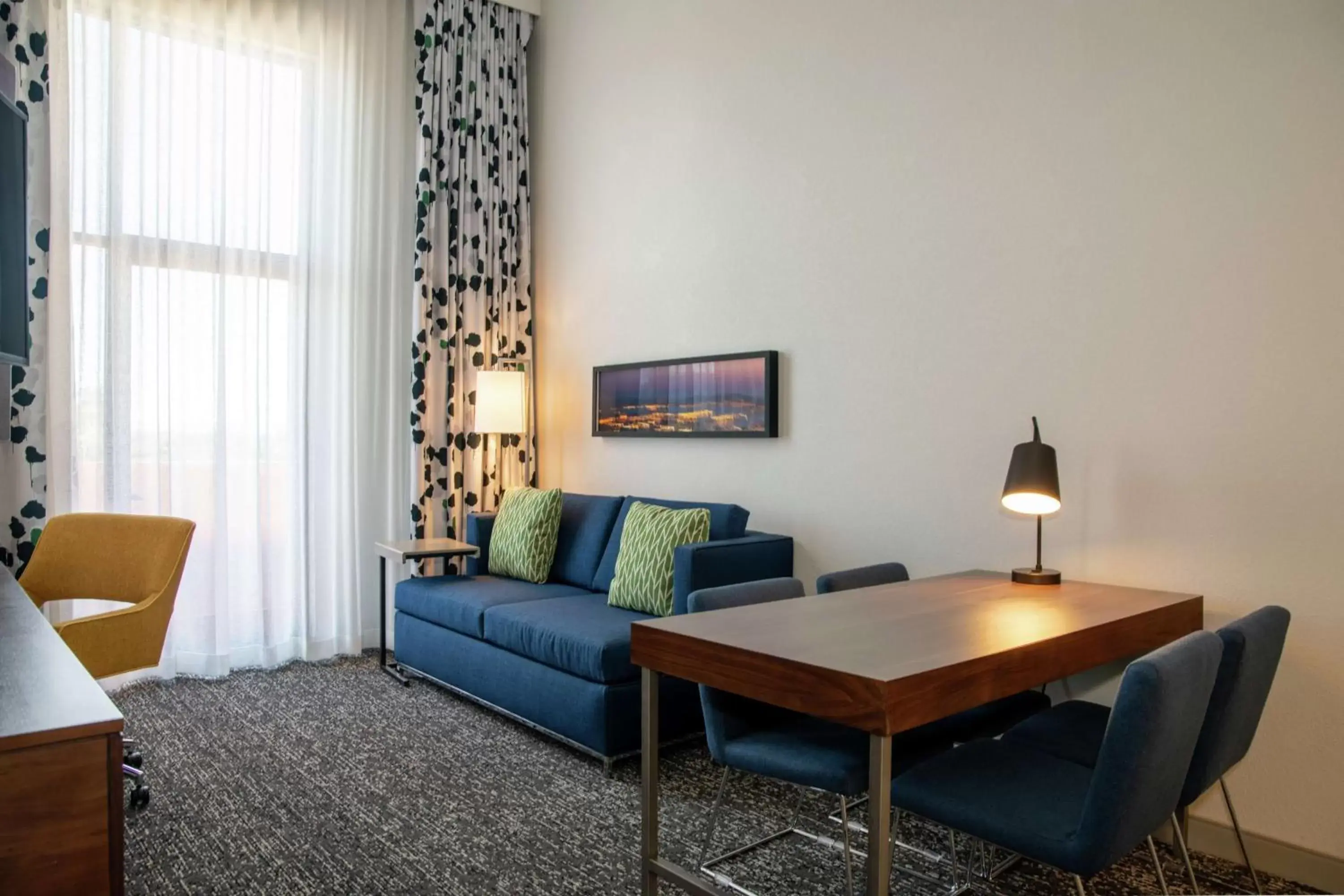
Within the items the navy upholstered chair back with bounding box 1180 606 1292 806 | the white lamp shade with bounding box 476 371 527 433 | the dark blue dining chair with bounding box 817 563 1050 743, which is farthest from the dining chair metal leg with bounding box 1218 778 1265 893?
the white lamp shade with bounding box 476 371 527 433

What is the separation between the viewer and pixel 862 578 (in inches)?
110

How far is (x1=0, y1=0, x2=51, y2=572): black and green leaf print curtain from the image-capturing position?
392 centimetres

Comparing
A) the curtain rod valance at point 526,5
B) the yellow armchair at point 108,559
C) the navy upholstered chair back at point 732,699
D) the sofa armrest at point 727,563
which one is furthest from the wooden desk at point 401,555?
the curtain rod valance at point 526,5

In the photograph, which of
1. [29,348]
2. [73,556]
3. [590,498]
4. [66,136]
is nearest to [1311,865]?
[590,498]

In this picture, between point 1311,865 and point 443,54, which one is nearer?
point 1311,865

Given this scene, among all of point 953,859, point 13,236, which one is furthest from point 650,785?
point 13,236

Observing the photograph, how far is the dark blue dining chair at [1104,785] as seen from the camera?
62.9 inches

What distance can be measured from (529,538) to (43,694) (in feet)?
9.61

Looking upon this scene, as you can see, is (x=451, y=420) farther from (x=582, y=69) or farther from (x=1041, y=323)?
(x=1041, y=323)

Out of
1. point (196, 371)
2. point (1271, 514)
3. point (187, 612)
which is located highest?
point (196, 371)

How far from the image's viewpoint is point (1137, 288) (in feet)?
9.16

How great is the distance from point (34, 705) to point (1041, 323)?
9.29ft

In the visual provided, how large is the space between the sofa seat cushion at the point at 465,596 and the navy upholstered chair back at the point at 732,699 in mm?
1535

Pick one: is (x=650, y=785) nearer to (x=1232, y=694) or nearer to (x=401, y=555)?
(x=1232, y=694)
